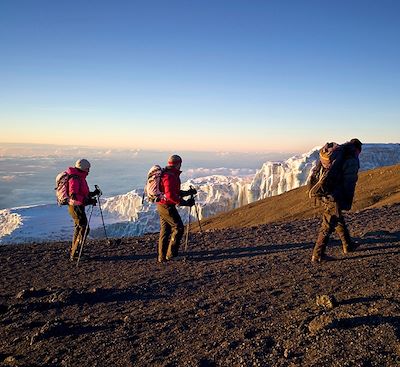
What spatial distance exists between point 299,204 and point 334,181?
35341 millimetres

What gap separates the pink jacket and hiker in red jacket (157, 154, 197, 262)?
7.21 feet

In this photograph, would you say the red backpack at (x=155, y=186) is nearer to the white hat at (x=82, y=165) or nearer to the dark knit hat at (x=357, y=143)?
the white hat at (x=82, y=165)

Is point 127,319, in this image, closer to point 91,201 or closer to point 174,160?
point 174,160

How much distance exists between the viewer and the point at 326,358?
13.2 feet

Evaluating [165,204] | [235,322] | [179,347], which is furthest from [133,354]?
[165,204]

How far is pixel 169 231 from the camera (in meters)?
9.88

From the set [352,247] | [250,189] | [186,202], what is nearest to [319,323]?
[352,247]

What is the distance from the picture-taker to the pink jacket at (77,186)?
404 inches

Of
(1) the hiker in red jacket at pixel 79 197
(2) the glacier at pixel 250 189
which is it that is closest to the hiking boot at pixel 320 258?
(1) the hiker in red jacket at pixel 79 197

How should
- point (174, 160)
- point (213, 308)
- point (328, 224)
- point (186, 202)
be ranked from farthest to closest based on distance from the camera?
point (186, 202) → point (174, 160) → point (328, 224) → point (213, 308)

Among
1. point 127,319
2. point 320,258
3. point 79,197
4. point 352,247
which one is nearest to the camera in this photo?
point 127,319

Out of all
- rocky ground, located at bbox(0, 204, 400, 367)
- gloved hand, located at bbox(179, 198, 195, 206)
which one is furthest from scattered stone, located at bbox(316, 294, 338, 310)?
gloved hand, located at bbox(179, 198, 195, 206)

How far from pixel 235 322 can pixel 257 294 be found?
4.03 feet

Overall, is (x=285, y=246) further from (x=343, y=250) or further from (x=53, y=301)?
(x=53, y=301)
